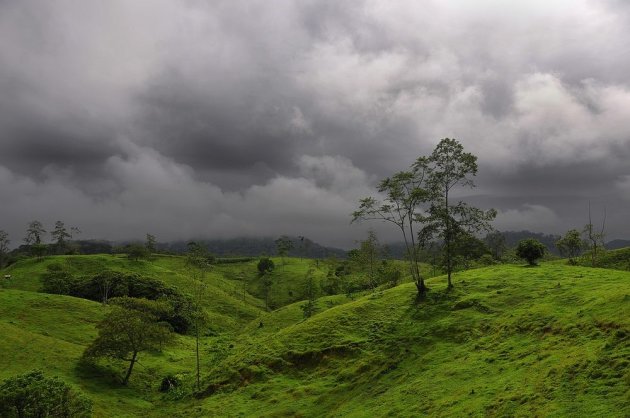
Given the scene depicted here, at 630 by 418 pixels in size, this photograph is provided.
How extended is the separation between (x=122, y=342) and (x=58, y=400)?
2857 cm

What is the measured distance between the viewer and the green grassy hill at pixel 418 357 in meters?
26.8

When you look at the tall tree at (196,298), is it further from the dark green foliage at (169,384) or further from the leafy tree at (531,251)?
the leafy tree at (531,251)

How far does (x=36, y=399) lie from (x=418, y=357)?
117 ft

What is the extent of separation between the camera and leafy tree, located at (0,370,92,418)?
3644 cm

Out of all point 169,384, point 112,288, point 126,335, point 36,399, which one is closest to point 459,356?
point 36,399

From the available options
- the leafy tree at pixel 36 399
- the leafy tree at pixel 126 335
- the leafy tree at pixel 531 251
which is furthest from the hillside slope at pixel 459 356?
the leafy tree at pixel 126 335

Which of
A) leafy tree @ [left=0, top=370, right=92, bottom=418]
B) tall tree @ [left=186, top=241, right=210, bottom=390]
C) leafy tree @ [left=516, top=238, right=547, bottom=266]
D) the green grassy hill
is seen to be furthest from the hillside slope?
leafy tree @ [left=0, top=370, right=92, bottom=418]

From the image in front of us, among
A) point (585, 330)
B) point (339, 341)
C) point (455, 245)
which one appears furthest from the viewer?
point (455, 245)

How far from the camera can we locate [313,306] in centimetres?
8312

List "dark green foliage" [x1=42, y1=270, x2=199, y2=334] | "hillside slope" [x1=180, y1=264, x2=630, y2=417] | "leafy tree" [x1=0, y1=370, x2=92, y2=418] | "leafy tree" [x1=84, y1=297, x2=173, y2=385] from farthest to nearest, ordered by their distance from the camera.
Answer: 1. "dark green foliage" [x1=42, y1=270, x2=199, y2=334]
2. "leafy tree" [x1=84, y1=297, x2=173, y2=385]
3. "leafy tree" [x1=0, y1=370, x2=92, y2=418]
4. "hillside slope" [x1=180, y1=264, x2=630, y2=417]

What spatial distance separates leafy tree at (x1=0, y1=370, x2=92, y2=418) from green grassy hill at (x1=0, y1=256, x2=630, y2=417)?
562 inches

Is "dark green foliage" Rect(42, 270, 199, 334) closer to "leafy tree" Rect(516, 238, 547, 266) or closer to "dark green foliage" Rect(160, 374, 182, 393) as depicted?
"dark green foliage" Rect(160, 374, 182, 393)

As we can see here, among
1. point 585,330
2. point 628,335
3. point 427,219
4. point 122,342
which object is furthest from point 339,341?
point 122,342

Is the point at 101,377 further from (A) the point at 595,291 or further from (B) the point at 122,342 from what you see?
(A) the point at 595,291
